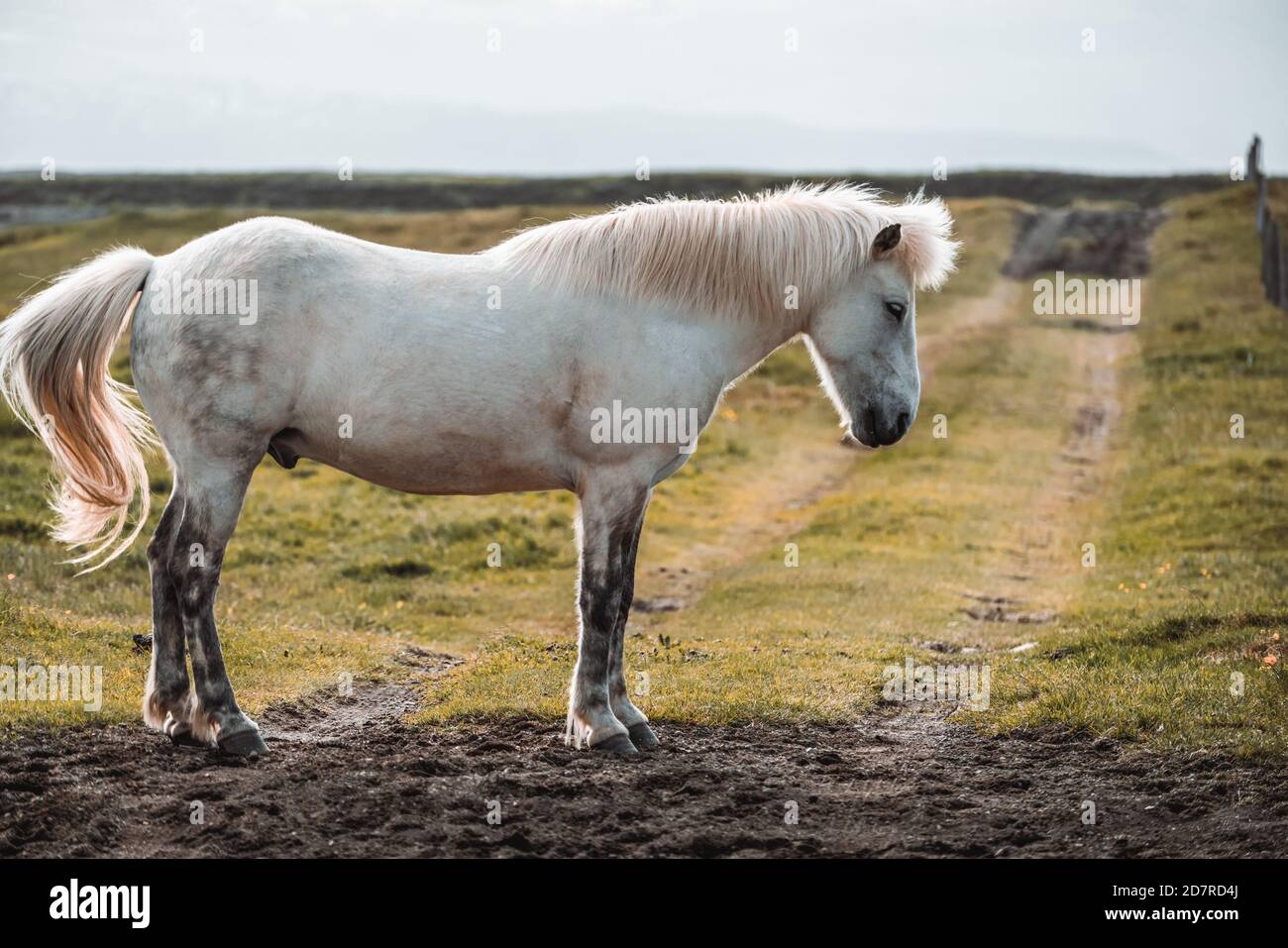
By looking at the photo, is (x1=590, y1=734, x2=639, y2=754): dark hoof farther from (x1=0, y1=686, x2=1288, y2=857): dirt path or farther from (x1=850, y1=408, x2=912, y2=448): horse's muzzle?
(x1=850, y1=408, x2=912, y2=448): horse's muzzle

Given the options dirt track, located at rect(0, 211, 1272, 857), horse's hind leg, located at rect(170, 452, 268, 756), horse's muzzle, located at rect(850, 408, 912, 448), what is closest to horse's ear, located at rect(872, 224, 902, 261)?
horse's muzzle, located at rect(850, 408, 912, 448)

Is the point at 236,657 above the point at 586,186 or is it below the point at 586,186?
below

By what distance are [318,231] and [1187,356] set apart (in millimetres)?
26067

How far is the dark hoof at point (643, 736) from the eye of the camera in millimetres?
7484

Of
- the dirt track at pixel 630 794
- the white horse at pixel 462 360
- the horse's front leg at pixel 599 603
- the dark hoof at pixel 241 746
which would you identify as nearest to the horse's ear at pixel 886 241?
the white horse at pixel 462 360

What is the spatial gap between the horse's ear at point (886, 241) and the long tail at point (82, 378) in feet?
14.4

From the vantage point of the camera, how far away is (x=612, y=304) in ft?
24.1

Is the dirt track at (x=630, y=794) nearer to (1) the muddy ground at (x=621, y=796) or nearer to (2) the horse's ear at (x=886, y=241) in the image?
(1) the muddy ground at (x=621, y=796)

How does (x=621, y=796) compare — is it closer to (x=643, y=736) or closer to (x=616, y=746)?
(x=616, y=746)

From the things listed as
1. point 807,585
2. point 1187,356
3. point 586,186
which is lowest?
point 807,585
